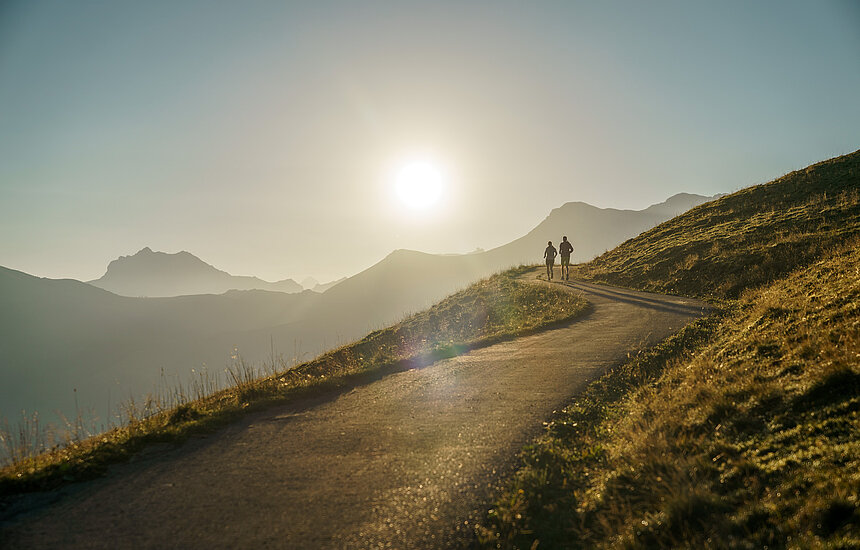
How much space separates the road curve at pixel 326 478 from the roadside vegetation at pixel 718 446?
623mm

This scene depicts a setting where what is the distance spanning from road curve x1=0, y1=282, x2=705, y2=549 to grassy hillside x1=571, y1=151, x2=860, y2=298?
14.7 meters

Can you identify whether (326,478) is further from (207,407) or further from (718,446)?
(718,446)

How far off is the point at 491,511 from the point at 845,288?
10.2 metres

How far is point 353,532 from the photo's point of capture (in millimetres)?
4566

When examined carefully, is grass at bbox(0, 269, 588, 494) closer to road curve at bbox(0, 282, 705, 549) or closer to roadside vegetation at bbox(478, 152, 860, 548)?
road curve at bbox(0, 282, 705, 549)

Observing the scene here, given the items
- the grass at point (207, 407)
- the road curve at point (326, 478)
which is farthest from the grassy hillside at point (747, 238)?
the road curve at point (326, 478)

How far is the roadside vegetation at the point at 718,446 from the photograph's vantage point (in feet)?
12.9

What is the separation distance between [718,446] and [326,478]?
17.2 feet

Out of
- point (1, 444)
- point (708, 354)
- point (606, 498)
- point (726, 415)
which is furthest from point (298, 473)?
point (708, 354)

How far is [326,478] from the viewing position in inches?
227

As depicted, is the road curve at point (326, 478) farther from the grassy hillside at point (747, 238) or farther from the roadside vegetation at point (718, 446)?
the grassy hillside at point (747, 238)

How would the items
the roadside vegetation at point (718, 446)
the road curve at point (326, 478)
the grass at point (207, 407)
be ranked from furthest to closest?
the grass at point (207, 407)
the road curve at point (326, 478)
the roadside vegetation at point (718, 446)

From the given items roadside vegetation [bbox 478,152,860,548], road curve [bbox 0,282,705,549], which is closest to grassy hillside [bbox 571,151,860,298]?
roadside vegetation [bbox 478,152,860,548]

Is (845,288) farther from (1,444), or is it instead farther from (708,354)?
(1,444)
